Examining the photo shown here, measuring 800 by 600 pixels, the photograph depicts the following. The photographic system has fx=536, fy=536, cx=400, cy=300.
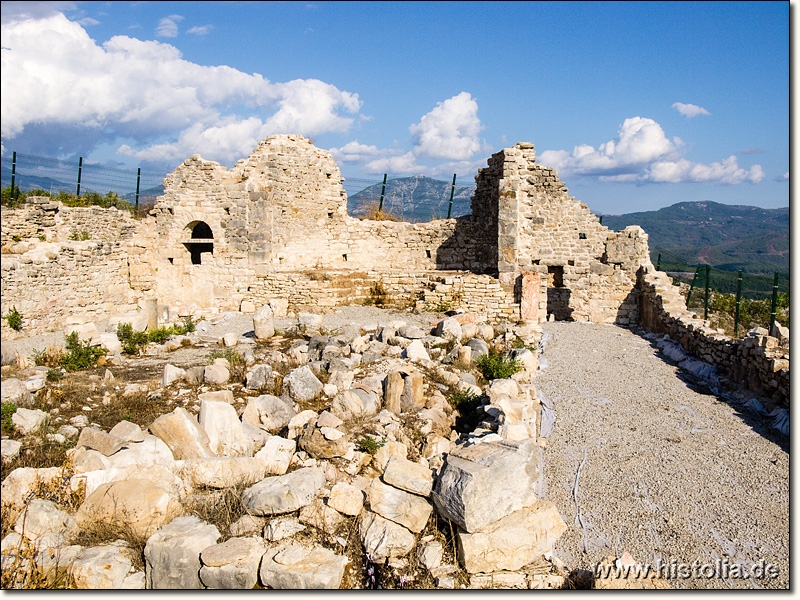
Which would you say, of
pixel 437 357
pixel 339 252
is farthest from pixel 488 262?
pixel 437 357

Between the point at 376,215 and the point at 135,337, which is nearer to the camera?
the point at 135,337

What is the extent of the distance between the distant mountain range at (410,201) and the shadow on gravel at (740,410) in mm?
9066

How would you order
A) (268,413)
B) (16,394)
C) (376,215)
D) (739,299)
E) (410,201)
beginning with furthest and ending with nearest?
(410,201) → (376,215) → (739,299) → (268,413) → (16,394)

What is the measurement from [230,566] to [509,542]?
2.21 m

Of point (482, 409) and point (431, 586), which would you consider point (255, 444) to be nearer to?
point (431, 586)

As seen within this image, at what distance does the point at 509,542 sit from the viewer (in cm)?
439

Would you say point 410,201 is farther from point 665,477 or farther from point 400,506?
point 400,506

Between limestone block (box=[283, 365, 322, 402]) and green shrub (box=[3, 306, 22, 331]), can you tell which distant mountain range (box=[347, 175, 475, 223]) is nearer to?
green shrub (box=[3, 306, 22, 331])

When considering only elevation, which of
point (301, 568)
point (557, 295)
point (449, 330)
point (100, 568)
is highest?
point (557, 295)

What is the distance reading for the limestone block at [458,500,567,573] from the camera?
431 centimetres

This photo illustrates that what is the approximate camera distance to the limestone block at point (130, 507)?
4461 millimetres

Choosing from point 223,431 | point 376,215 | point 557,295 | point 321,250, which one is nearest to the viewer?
point 223,431

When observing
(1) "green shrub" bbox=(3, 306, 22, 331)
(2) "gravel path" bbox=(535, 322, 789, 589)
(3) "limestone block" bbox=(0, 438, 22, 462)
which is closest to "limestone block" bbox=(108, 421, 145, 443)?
(3) "limestone block" bbox=(0, 438, 22, 462)

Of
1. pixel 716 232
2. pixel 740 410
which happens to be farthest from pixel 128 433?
pixel 716 232
